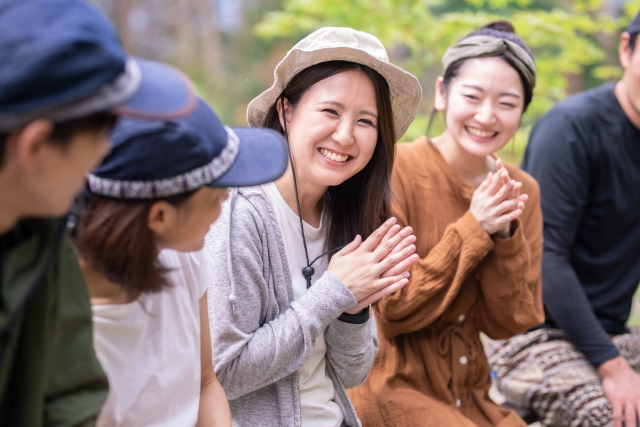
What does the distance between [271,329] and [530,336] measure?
161 cm

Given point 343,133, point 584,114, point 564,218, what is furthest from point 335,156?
point 584,114

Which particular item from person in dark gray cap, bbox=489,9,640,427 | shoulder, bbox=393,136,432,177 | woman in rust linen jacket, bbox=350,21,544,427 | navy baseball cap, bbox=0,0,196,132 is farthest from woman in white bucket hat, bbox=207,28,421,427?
person in dark gray cap, bbox=489,9,640,427

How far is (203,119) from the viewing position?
1.34 metres

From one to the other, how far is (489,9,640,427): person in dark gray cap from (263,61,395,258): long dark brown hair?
1.17 metres

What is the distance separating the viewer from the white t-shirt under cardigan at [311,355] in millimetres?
2100

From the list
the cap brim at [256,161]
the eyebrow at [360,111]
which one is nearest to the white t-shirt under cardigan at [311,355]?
the eyebrow at [360,111]

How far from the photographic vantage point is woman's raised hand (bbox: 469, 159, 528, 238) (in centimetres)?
245

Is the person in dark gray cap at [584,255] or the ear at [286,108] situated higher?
the ear at [286,108]

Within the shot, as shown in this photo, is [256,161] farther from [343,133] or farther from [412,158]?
[412,158]

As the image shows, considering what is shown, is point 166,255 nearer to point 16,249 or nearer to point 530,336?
point 16,249

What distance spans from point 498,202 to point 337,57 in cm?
86

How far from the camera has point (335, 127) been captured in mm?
2080

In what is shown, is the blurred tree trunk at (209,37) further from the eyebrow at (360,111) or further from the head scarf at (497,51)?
the eyebrow at (360,111)

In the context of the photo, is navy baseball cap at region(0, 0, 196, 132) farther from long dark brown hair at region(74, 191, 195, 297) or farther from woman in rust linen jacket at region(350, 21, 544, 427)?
woman in rust linen jacket at region(350, 21, 544, 427)
